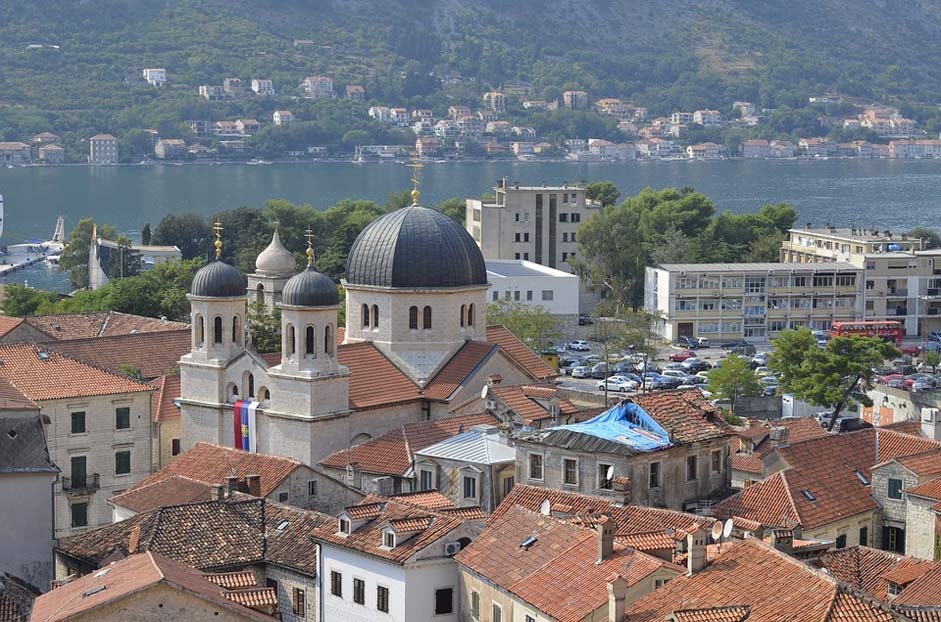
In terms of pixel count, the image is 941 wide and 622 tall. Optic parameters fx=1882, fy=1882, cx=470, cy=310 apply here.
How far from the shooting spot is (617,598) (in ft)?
97.1

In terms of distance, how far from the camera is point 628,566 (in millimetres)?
31312

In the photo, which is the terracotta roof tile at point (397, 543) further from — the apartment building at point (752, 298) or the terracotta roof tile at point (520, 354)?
the apartment building at point (752, 298)

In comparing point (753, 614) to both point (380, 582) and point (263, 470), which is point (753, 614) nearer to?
point (380, 582)

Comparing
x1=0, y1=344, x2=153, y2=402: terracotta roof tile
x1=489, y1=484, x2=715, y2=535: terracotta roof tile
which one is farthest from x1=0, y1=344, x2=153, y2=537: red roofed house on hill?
x1=489, y1=484, x2=715, y2=535: terracotta roof tile

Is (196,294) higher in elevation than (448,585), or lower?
higher

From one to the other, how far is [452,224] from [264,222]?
67.2 metres

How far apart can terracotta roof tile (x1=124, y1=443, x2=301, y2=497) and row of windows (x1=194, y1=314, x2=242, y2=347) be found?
532 centimetres

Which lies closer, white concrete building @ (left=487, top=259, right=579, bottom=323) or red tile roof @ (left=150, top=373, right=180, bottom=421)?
red tile roof @ (left=150, top=373, right=180, bottom=421)

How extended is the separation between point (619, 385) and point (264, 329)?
19.1 meters

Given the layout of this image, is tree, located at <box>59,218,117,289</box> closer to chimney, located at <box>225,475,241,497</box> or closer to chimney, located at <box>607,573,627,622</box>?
chimney, located at <box>225,475,241,497</box>

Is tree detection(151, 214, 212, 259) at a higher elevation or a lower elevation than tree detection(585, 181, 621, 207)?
lower

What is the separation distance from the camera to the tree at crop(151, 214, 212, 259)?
129950mm

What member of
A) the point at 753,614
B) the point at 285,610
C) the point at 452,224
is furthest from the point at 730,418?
the point at 753,614

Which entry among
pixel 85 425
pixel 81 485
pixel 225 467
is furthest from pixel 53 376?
pixel 225 467
